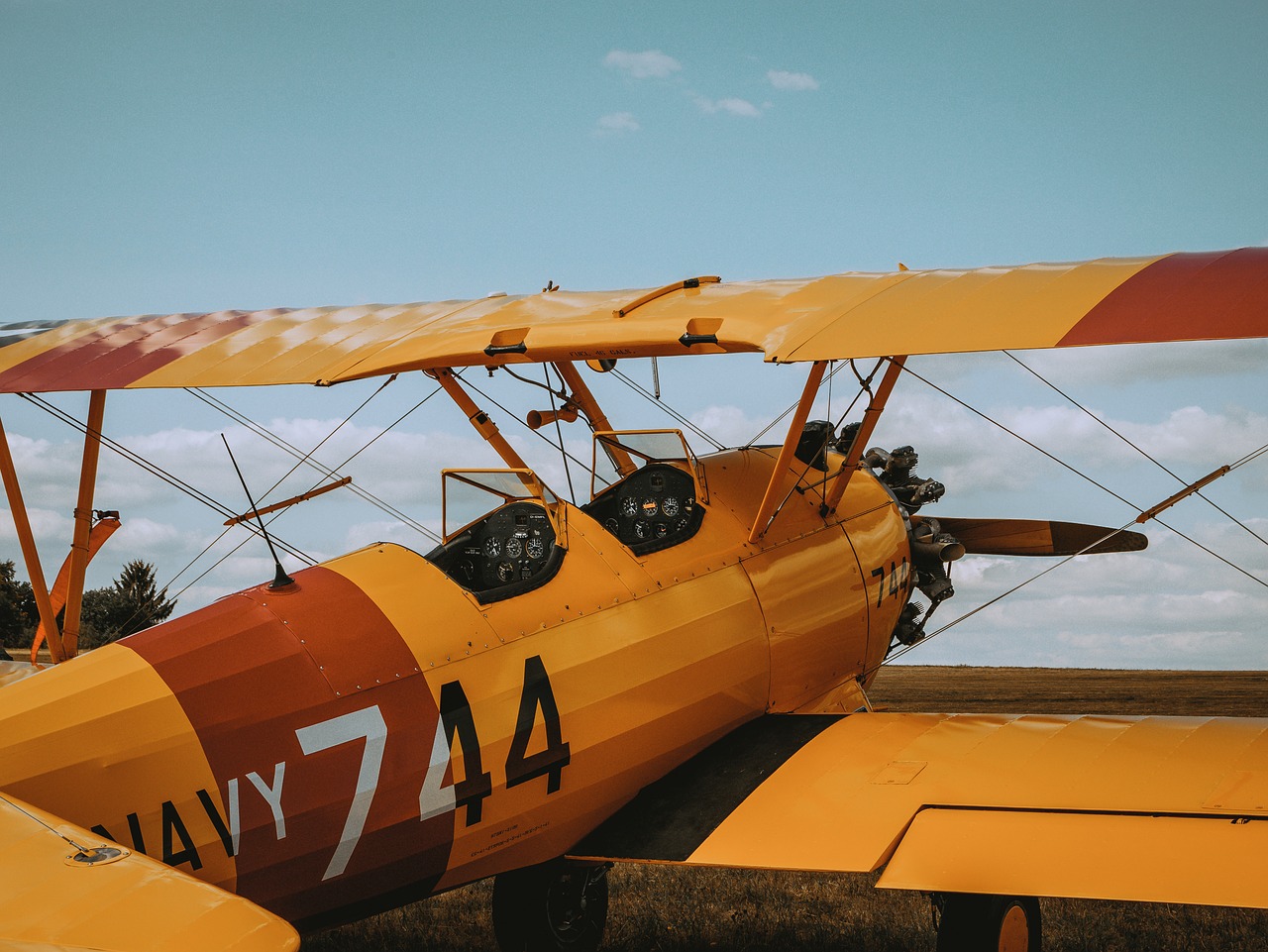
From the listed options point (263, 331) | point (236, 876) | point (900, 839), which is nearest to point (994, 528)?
point (900, 839)

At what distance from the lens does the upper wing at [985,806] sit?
470 centimetres

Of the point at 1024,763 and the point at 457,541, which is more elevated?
the point at 457,541

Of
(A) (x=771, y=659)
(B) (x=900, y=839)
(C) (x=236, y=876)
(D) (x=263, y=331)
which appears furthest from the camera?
(D) (x=263, y=331)

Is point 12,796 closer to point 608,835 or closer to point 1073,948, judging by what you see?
point 608,835

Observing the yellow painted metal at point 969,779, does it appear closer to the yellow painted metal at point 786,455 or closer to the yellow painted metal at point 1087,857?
the yellow painted metal at point 1087,857

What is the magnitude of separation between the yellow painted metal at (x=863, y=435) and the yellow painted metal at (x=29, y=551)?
4.54 meters

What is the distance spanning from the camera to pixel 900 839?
5.12 meters

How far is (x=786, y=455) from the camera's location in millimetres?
6102

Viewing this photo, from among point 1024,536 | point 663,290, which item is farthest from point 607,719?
point 1024,536

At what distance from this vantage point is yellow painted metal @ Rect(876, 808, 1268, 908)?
4516 millimetres

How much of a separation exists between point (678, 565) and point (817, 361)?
3.73 ft

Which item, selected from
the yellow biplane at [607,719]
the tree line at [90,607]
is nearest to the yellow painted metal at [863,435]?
the yellow biplane at [607,719]

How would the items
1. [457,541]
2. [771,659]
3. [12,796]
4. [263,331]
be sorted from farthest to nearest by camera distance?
1. [263,331]
2. [771,659]
3. [457,541]
4. [12,796]

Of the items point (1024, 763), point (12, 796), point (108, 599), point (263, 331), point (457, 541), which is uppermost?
point (263, 331)
